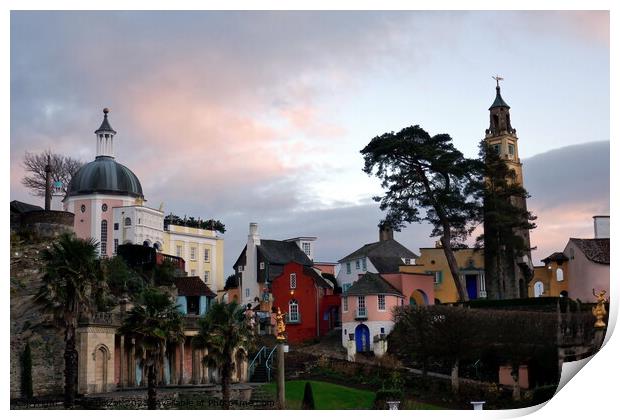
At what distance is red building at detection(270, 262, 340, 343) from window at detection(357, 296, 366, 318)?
511 cm

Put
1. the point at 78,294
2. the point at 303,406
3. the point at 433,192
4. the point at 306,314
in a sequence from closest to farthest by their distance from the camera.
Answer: the point at 78,294, the point at 303,406, the point at 433,192, the point at 306,314

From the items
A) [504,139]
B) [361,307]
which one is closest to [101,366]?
[361,307]

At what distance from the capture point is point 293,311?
55.5 meters

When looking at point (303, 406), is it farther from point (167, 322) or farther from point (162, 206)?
point (162, 206)

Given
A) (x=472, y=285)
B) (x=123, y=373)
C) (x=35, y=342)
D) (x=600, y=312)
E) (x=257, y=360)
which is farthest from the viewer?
(x=472, y=285)

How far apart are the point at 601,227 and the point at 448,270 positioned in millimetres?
11776

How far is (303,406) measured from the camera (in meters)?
36.7

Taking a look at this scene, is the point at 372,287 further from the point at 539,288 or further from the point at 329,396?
the point at 329,396

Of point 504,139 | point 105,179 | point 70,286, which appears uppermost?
point 504,139

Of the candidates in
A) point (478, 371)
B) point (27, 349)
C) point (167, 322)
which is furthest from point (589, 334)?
point (27, 349)

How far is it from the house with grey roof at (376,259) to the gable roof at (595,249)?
522 inches

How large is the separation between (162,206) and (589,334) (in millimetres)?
29509

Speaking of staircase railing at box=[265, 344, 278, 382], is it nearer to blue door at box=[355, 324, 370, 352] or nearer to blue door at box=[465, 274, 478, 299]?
blue door at box=[355, 324, 370, 352]

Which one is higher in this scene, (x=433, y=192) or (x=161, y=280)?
(x=433, y=192)
